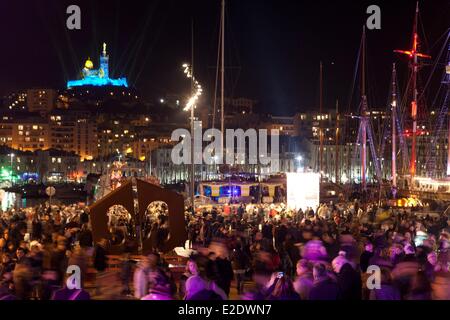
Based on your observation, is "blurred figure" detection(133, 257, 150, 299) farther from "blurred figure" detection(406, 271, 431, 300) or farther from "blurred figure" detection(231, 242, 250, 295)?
"blurred figure" detection(231, 242, 250, 295)

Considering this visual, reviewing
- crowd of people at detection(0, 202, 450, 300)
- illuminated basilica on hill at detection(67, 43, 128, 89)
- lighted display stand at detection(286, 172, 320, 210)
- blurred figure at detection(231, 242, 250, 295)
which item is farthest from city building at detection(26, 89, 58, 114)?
blurred figure at detection(231, 242, 250, 295)

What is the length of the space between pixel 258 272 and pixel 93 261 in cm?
479

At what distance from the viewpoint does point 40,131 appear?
138250mm

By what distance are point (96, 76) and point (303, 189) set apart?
179 m

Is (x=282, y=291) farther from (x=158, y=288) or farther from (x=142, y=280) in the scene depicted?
(x=142, y=280)

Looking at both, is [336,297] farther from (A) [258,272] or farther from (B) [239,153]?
(B) [239,153]

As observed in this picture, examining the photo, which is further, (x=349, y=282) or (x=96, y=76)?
(x=96, y=76)

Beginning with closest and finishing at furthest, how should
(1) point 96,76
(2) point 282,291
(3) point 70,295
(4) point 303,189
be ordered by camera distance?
(3) point 70,295, (2) point 282,291, (4) point 303,189, (1) point 96,76

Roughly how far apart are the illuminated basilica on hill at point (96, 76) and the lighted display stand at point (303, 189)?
571 ft

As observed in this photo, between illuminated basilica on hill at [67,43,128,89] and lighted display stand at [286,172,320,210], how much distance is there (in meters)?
174

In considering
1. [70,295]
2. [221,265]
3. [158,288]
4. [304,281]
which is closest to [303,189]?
[221,265]

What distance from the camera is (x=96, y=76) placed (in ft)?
629

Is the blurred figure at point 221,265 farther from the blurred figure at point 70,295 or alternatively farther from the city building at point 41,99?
the city building at point 41,99

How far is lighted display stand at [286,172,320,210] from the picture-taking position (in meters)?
20.8
